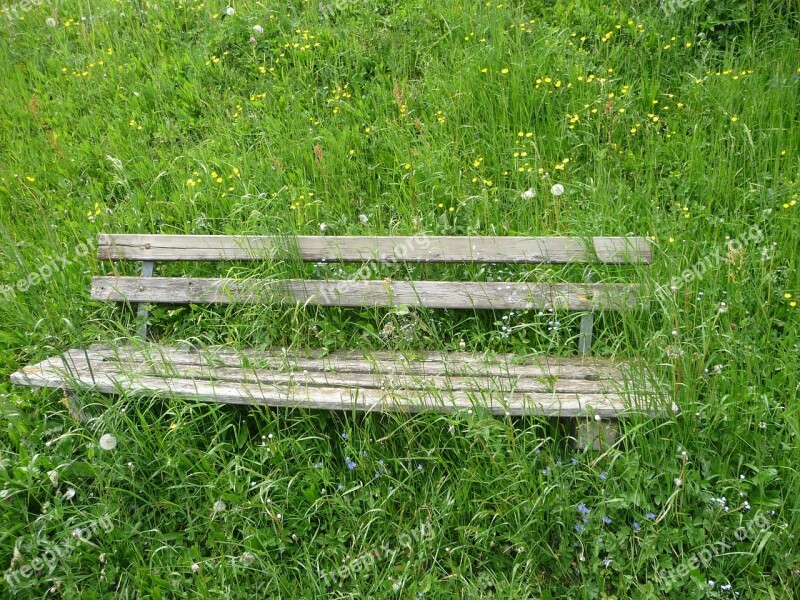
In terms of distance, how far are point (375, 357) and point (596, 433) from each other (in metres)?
1.12

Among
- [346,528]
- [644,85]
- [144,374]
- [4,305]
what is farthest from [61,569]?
[644,85]

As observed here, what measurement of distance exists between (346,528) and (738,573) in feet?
4.57

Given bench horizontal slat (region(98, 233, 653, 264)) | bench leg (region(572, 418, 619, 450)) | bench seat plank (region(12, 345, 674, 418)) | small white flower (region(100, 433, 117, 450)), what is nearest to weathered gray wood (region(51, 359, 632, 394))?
bench seat plank (region(12, 345, 674, 418))

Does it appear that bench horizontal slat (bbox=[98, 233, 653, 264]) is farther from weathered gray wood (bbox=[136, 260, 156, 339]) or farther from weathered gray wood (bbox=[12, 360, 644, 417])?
weathered gray wood (bbox=[12, 360, 644, 417])

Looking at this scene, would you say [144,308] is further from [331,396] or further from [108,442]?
[331,396]

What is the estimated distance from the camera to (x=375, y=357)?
3256 mm

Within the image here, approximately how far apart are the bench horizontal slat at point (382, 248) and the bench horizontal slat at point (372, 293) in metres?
0.15

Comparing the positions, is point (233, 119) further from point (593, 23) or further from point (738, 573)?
point (738, 573)

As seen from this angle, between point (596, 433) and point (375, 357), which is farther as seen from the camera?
point (375, 357)

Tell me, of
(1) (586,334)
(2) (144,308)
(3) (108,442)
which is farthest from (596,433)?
(2) (144,308)

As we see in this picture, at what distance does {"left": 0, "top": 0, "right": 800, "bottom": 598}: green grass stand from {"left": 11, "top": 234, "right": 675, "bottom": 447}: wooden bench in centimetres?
10

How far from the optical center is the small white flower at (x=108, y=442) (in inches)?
110

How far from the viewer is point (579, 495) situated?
8.32ft

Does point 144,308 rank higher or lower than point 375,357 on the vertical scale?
higher
